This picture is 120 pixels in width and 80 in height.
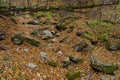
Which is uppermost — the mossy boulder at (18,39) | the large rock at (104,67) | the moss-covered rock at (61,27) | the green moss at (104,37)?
the mossy boulder at (18,39)

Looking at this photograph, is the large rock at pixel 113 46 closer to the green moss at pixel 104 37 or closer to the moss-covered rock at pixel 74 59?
the green moss at pixel 104 37

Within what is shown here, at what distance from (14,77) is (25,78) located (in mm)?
422

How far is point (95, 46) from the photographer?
514 inches

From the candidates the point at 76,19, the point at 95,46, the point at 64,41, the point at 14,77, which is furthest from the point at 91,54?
the point at 76,19

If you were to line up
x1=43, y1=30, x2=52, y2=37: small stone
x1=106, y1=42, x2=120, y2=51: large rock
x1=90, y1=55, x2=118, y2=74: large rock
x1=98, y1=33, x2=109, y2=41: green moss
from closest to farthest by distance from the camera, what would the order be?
x1=90, y1=55, x2=118, y2=74: large rock < x1=106, y1=42, x2=120, y2=51: large rock < x1=98, y1=33, x2=109, y2=41: green moss < x1=43, y1=30, x2=52, y2=37: small stone

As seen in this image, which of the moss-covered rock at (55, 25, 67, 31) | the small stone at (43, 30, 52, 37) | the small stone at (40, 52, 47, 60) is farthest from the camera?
the moss-covered rock at (55, 25, 67, 31)

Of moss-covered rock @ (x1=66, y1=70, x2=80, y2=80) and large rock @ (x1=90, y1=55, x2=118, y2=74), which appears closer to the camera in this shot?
moss-covered rock @ (x1=66, y1=70, x2=80, y2=80)

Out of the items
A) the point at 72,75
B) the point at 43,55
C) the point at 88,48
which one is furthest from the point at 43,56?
the point at 88,48

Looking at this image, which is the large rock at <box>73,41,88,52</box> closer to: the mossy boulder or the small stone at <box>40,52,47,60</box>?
the small stone at <box>40,52,47,60</box>

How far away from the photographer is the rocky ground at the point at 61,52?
9.09 m

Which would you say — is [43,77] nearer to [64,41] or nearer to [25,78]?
[25,78]

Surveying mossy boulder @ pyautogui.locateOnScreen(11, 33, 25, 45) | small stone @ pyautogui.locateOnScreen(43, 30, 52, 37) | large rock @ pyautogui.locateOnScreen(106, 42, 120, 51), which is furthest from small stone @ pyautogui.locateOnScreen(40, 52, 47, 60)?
large rock @ pyautogui.locateOnScreen(106, 42, 120, 51)

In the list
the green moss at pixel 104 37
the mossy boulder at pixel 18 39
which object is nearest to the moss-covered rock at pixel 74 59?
the mossy boulder at pixel 18 39

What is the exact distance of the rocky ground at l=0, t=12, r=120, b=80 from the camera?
9.09 metres
